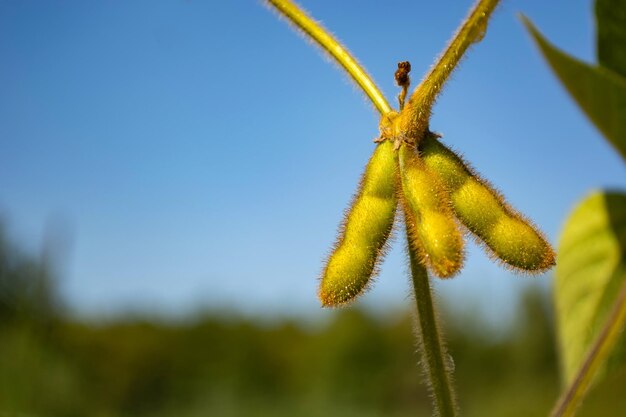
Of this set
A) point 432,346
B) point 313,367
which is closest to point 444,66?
point 432,346

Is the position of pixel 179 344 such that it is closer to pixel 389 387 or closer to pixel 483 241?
pixel 389 387

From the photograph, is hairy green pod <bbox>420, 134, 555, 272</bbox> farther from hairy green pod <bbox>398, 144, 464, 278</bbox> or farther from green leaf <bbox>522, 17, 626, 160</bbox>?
green leaf <bbox>522, 17, 626, 160</bbox>

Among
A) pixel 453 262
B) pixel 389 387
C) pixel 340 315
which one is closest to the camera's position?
pixel 453 262

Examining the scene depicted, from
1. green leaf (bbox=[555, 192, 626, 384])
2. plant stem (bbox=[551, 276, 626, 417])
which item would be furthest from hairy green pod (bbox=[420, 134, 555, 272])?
green leaf (bbox=[555, 192, 626, 384])

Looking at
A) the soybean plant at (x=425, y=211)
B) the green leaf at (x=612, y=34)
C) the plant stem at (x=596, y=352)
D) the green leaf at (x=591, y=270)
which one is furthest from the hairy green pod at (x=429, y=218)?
the green leaf at (x=591, y=270)

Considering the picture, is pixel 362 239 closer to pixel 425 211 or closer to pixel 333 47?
pixel 425 211

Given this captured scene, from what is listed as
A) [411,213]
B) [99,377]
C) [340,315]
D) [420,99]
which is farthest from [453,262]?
[99,377]

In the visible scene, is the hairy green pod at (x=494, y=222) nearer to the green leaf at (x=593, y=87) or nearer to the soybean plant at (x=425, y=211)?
the soybean plant at (x=425, y=211)
